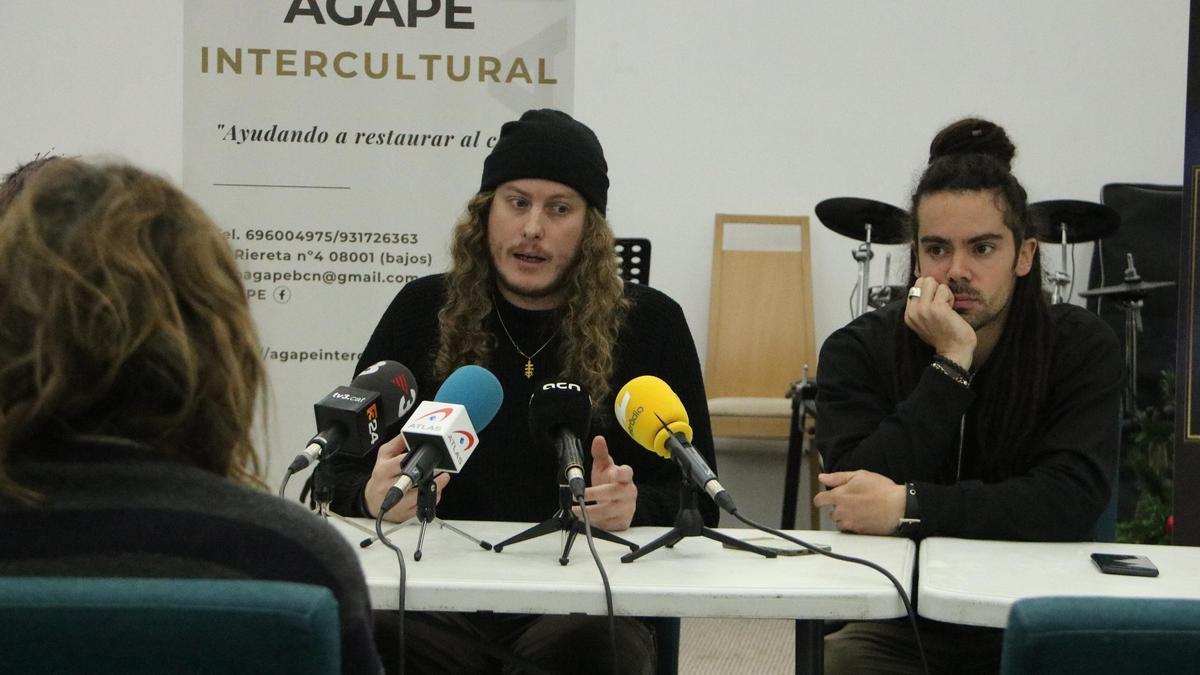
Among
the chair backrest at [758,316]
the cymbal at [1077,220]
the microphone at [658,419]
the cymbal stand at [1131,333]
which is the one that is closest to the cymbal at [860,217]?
the cymbal at [1077,220]

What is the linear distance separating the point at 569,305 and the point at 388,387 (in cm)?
82

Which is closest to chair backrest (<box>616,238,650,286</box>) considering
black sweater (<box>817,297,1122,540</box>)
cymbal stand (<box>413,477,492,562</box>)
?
black sweater (<box>817,297,1122,540</box>)

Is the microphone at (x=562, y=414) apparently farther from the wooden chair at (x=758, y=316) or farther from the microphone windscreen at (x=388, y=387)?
the wooden chair at (x=758, y=316)

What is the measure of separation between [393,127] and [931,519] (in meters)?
2.13

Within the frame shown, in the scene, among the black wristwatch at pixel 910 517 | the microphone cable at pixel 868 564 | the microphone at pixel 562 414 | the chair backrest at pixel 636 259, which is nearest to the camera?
the microphone cable at pixel 868 564

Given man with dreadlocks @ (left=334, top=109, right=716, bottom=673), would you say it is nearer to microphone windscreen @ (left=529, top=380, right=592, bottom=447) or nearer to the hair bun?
microphone windscreen @ (left=529, top=380, right=592, bottom=447)

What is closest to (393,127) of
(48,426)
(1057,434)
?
(1057,434)

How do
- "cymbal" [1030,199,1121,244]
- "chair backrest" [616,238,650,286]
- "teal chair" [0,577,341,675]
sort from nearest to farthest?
"teal chair" [0,577,341,675]
"chair backrest" [616,238,650,286]
"cymbal" [1030,199,1121,244]

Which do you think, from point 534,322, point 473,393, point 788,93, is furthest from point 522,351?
point 788,93

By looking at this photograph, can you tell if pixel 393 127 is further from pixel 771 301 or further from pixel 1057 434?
pixel 771 301

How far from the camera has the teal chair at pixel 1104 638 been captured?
96 centimetres

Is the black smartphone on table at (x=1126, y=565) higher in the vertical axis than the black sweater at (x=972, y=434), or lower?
lower

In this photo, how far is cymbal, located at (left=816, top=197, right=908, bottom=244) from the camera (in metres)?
4.82

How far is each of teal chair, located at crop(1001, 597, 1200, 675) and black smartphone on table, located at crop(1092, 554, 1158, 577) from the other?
807mm
